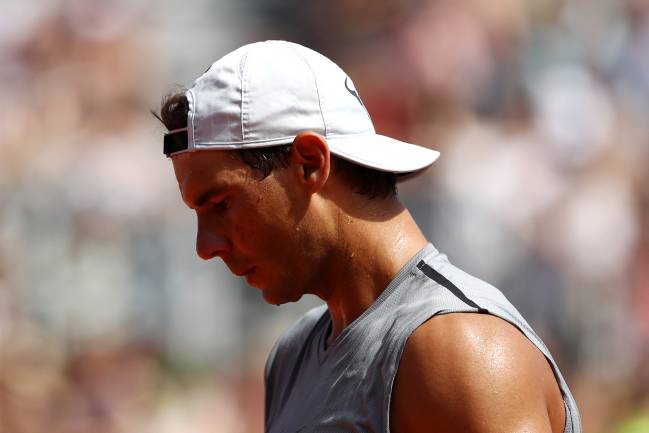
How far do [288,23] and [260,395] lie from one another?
1.99 metres

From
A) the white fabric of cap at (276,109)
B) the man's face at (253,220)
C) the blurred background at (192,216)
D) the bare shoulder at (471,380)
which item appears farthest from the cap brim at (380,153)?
the blurred background at (192,216)

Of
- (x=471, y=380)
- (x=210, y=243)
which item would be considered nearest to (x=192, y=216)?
(x=210, y=243)

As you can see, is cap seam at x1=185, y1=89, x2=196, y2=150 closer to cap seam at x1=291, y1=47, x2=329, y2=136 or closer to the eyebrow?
the eyebrow

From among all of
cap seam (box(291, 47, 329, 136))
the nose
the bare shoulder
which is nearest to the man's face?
the nose

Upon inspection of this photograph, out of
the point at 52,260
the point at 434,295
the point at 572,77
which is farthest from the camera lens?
the point at 572,77

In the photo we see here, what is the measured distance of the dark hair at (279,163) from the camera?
1.93 m

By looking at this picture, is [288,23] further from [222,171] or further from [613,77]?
[222,171]

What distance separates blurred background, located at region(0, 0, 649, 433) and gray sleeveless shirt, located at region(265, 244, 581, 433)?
3.35m

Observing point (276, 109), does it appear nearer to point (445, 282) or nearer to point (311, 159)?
point (311, 159)

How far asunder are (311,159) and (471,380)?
0.51m

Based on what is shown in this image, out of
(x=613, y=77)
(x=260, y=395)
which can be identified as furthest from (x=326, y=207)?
(x=613, y=77)

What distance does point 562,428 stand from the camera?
1.83 m

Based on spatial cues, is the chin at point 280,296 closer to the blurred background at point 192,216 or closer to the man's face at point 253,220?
the man's face at point 253,220

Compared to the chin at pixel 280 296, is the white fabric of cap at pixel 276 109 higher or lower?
higher
